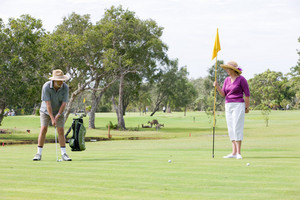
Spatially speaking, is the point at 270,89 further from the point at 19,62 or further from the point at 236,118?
the point at 236,118

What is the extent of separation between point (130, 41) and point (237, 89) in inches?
1714

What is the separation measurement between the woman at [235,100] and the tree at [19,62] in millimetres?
25852

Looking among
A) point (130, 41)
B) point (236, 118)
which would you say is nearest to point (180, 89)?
point (130, 41)

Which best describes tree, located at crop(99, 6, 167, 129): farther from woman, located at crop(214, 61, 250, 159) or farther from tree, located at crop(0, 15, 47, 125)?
woman, located at crop(214, 61, 250, 159)

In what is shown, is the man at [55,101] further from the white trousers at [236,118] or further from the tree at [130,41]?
the tree at [130,41]

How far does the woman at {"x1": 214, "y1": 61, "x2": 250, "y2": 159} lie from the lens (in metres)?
12.3

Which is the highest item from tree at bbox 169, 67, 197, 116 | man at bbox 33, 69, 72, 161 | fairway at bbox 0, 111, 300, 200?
tree at bbox 169, 67, 197, 116

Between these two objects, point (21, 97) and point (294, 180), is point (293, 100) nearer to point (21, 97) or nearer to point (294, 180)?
point (21, 97)

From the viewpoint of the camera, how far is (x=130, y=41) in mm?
55125

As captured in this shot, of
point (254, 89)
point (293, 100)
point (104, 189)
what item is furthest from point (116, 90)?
point (293, 100)

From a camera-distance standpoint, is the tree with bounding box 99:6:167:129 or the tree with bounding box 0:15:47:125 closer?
the tree with bounding box 0:15:47:125

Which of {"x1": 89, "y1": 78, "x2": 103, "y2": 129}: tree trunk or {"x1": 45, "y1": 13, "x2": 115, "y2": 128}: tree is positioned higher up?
{"x1": 45, "y1": 13, "x2": 115, "y2": 128}: tree

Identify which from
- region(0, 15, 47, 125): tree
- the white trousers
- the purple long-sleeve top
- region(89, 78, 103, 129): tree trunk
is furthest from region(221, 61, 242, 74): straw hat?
region(89, 78, 103, 129): tree trunk

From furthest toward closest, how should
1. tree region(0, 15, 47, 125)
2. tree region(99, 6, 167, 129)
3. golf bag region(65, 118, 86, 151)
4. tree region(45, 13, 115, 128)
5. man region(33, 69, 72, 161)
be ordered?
tree region(99, 6, 167, 129) < tree region(45, 13, 115, 128) < tree region(0, 15, 47, 125) < golf bag region(65, 118, 86, 151) < man region(33, 69, 72, 161)
